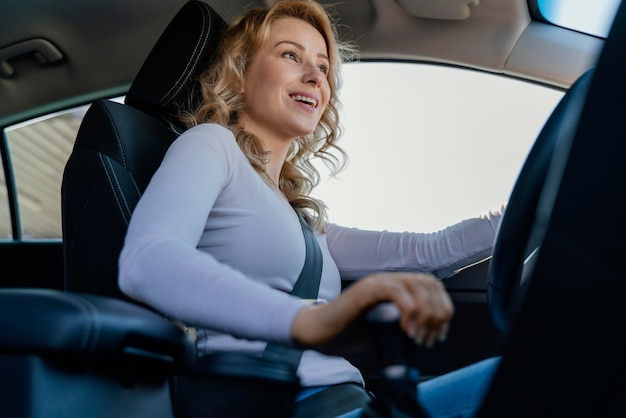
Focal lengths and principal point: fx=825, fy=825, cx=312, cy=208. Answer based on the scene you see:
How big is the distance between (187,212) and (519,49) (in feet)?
3.91

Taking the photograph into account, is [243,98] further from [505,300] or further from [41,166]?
[41,166]

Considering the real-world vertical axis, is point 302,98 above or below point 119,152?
above

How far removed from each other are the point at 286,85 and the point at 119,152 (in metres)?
0.40

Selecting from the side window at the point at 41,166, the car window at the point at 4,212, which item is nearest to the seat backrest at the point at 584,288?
the side window at the point at 41,166

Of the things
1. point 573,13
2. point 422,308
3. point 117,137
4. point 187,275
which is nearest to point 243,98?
point 117,137

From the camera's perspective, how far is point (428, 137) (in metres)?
2.02

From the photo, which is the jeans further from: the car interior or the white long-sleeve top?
the white long-sleeve top

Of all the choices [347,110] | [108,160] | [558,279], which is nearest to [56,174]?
[347,110]

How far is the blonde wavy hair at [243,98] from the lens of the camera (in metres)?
1.67

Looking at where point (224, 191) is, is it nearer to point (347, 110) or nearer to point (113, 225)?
point (113, 225)

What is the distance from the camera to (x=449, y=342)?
1.85m

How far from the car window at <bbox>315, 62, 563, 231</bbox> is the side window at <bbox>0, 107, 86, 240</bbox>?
38.2 inches

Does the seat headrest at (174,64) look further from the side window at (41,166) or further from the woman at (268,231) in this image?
the side window at (41,166)

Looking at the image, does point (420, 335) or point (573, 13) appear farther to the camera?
point (573, 13)
